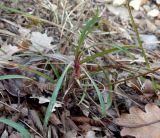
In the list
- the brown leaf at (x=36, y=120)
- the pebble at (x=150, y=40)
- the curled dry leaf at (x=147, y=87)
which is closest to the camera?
the brown leaf at (x=36, y=120)

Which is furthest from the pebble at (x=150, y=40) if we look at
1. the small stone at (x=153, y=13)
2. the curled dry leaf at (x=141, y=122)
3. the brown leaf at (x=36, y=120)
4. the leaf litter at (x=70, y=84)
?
the brown leaf at (x=36, y=120)

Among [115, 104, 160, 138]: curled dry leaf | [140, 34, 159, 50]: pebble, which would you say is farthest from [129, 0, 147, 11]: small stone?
[115, 104, 160, 138]: curled dry leaf

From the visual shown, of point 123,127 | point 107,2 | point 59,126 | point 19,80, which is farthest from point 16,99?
point 107,2

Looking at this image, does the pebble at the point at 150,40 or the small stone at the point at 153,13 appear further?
the small stone at the point at 153,13

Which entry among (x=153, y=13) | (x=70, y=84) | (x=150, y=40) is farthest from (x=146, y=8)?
(x=70, y=84)

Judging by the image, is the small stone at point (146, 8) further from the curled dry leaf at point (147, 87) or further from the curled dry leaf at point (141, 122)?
the curled dry leaf at point (141, 122)

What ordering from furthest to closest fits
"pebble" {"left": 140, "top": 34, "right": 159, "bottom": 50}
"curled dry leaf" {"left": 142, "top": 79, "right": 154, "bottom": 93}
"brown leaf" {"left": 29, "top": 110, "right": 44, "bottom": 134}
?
1. "pebble" {"left": 140, "top": 34, "right": 159, "bottom": 50}
2. "curled dry leaf" {"left": 142, "top": 79, "right": 154, "bottom": 93}
3. "brown leaf" {"left": 29, "top": 110, "right": 44, "bottom": 134}

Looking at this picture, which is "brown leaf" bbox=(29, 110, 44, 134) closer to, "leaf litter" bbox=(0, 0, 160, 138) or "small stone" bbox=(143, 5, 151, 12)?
"leaf litter" bbox=(0, 0, 160, 138)

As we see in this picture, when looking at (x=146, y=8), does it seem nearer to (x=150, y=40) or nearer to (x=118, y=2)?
(x=118, y=2)
